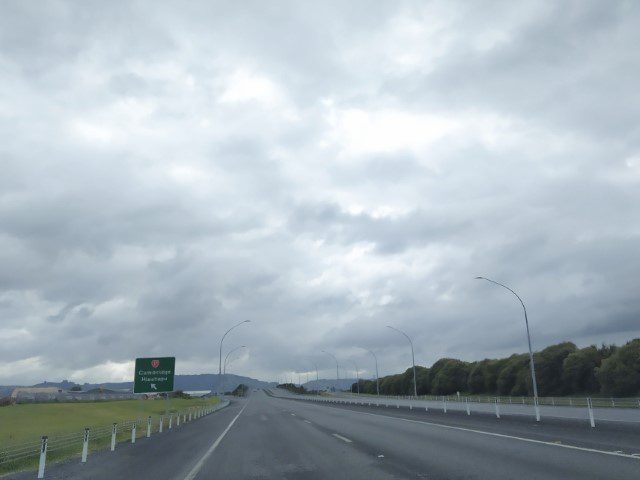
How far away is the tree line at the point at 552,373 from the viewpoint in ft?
229

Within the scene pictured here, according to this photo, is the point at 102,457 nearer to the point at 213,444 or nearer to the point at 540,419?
the point at 213,444

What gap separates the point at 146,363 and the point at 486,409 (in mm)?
23589

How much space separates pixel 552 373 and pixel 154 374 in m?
71.9

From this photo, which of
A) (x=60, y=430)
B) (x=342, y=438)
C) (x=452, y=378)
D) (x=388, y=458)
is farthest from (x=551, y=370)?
(x=388, y=458)

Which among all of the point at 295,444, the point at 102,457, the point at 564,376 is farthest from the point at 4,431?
the point at 564,376

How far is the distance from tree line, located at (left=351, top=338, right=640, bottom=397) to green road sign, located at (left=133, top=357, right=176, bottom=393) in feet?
193

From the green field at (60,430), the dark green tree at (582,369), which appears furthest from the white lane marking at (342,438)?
the dark green tree at (582,369)

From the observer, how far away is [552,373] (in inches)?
3467

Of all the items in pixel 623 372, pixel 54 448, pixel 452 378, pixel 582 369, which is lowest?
pixel 54 448

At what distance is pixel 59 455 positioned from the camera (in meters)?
20.7

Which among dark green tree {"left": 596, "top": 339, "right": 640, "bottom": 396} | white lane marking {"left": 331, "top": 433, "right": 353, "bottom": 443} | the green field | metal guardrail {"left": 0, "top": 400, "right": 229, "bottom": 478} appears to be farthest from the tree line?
metal guardrail {"left": 0, "top": 400, "right": 229, "bottom": 478}

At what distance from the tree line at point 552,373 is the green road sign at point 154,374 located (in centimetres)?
5893

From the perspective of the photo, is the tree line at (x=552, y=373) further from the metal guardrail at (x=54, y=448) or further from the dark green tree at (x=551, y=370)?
the metal guardrail at (x=54, y=448)

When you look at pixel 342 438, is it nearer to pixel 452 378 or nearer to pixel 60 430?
pixel 60 430
